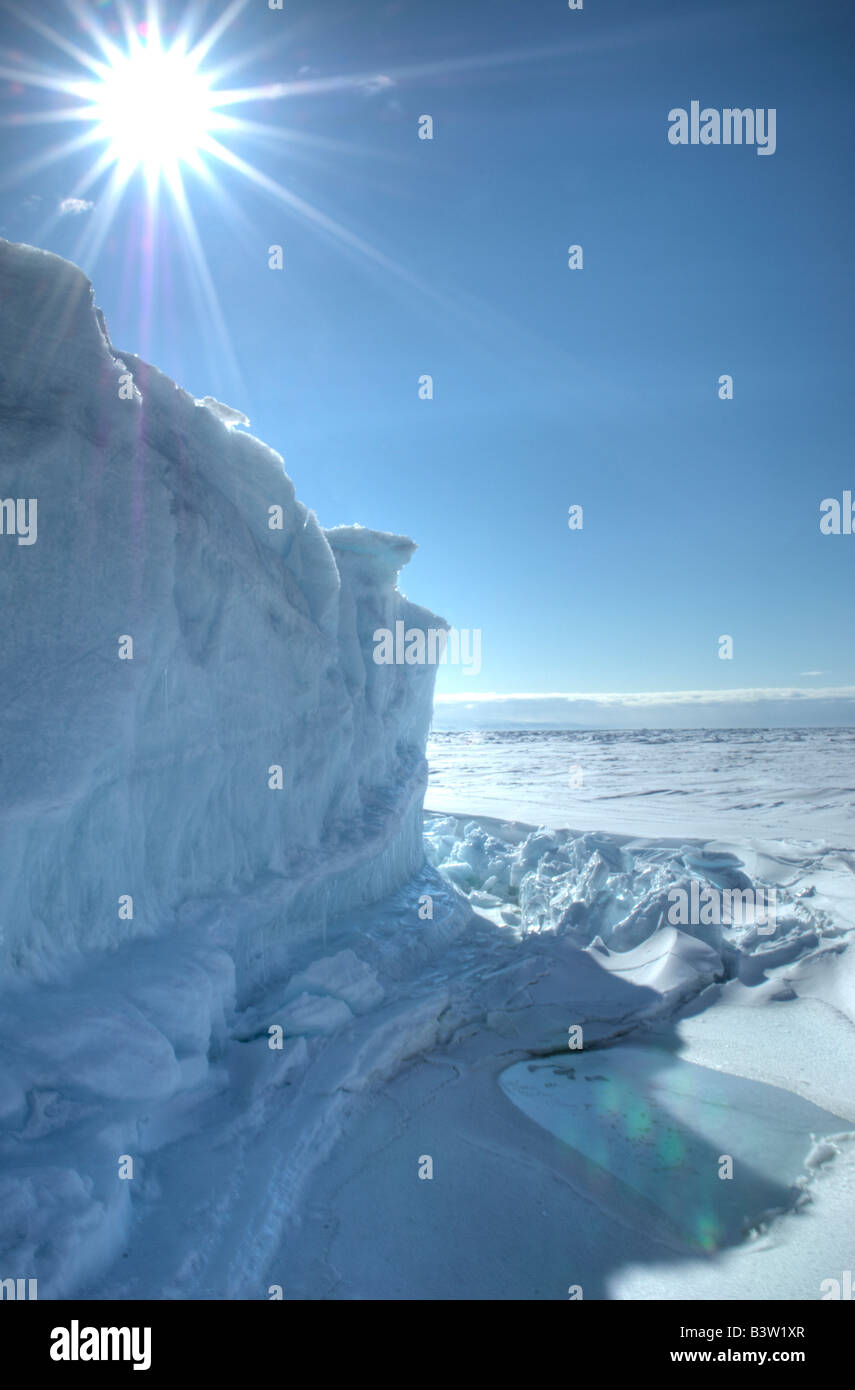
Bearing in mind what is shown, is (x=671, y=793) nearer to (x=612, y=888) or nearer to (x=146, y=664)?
(x=612, y=888)

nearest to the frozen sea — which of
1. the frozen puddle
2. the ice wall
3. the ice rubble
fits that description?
the ice rubble

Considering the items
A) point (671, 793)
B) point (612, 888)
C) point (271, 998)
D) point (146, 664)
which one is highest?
point (146, 664)

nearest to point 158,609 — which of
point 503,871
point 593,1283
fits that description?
point 593,1283

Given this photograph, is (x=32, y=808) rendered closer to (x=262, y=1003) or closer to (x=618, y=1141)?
(x=262, y=1003)

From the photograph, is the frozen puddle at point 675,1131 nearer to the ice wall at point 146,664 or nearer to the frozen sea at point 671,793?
the ice wall at point 146,664

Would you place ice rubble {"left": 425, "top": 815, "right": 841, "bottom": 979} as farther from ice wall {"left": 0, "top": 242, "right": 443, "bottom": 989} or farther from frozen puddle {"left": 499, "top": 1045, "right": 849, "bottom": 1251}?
ice wall {"left": 0, "top": 242, "right": 443, "bottom": 989}

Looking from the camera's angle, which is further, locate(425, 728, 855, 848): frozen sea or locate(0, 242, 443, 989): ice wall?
locate(425, 728, 855, 848): frozen sea

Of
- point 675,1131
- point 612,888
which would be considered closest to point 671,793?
point 612,888
